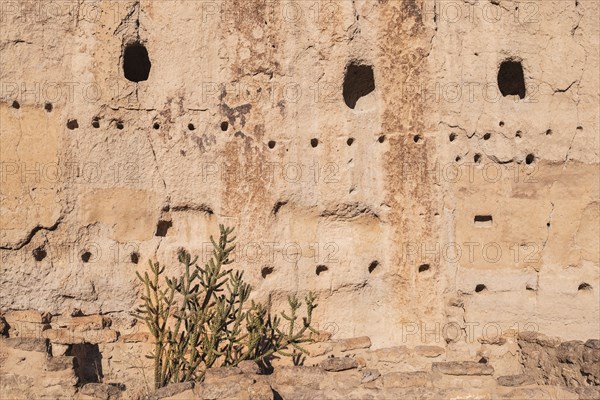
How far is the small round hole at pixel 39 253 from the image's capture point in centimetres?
571

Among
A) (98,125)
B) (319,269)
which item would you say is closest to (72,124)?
(98,125)

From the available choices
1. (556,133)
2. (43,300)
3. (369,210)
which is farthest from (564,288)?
(43,300)

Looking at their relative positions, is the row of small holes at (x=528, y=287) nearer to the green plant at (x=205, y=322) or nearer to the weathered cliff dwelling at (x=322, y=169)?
the weathered cliff dwelling at (x=322, y=169)

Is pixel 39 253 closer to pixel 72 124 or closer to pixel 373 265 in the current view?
pixel 72 124

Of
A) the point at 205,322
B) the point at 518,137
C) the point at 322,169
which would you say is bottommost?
the point at 205,322

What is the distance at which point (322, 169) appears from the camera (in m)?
6.20

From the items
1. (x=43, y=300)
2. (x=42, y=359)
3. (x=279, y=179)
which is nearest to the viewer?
(x=42, y=359)

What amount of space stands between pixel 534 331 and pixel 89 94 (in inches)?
173

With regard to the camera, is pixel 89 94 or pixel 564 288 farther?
pixel 564 288

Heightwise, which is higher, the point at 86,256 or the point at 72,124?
the point at 72,124

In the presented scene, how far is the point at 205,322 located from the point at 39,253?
153 centimetres

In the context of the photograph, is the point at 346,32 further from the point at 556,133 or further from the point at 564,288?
the point at 564,288

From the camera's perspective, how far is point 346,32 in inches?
244

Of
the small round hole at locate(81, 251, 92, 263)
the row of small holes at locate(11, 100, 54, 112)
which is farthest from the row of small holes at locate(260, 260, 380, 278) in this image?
the row of small holes at locate(11, 100, 54, 112)
